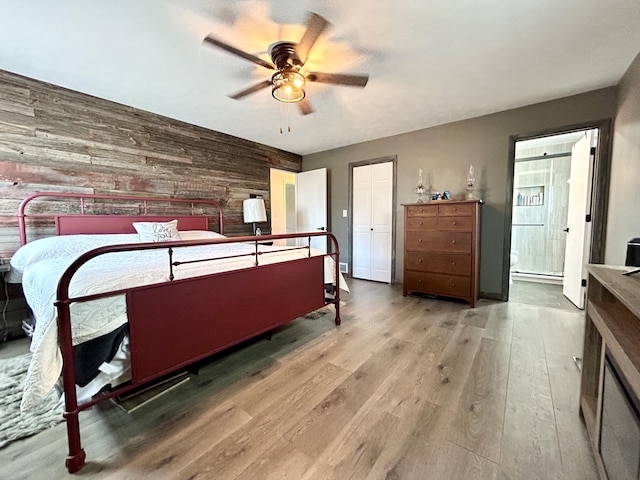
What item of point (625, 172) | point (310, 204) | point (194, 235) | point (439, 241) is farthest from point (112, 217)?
point (625, 172)

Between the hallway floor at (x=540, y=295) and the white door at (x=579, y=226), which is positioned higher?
the white door at (x=579, y=226)

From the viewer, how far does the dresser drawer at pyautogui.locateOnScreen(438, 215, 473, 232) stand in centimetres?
310

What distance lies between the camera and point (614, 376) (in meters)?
0.96

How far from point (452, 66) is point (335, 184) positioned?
110 inches

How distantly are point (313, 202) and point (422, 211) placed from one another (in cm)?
219

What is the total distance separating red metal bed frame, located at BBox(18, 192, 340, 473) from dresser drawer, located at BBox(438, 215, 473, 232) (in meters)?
1.75

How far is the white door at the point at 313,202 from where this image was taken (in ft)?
16.0

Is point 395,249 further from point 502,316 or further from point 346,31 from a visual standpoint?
point 346,31

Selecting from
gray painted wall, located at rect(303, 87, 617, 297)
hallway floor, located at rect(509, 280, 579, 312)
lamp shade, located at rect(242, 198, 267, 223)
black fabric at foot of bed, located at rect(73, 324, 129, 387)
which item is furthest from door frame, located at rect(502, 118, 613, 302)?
black fabric at foot of bed, located at rect(73, 324, 129, 387)

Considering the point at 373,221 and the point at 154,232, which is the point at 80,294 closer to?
the point at 154,232

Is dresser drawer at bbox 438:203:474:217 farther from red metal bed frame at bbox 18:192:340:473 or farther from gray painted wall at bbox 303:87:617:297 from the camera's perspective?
red metal bed frame at bbox 18:192:340:473

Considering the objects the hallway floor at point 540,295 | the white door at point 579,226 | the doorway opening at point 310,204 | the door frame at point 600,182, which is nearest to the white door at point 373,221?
the doorway opening at point 310,204

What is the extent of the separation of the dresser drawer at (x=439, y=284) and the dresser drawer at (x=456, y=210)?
77 cm

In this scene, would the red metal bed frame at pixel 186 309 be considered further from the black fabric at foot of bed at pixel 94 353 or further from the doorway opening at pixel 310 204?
the doorway opening at pixel 310 204
